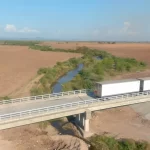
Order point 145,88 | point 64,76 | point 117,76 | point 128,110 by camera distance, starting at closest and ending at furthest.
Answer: point 145,88, point 128,110, point 117,76, point 64,76

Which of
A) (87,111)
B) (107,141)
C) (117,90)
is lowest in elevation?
(107,141)

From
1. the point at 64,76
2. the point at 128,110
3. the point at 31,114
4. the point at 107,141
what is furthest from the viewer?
the point at 64,76

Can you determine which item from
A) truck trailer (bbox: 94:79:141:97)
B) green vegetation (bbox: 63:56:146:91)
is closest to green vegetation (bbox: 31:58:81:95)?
green vegetation (bbox: 63:56:146:91)

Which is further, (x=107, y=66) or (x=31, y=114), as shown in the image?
(x=107, y=66)

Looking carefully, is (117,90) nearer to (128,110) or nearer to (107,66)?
(128,110)

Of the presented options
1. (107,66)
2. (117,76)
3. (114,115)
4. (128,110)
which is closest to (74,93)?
(114,115)

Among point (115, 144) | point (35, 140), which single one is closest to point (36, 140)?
point (35, 140)

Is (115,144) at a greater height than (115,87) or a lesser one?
lesser

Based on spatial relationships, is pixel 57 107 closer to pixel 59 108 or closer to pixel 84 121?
pixel 59 108
